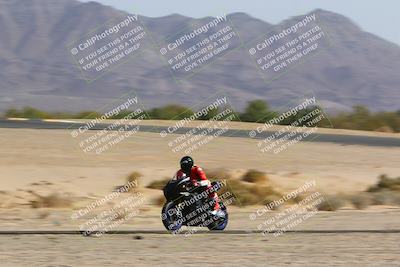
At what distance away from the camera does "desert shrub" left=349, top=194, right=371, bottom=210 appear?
24000mm

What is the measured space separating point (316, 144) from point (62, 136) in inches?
449

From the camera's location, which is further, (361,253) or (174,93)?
(174,93)

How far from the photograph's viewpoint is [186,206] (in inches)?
679

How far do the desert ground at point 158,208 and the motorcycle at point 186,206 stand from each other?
1.13ft

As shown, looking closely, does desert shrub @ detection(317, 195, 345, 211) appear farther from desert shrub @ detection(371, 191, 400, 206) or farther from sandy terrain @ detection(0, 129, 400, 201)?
sandy terrain @ detection(0, 129, 400, 201)

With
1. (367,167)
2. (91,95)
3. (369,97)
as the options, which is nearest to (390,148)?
(367,167)

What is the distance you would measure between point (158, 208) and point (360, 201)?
194 inches

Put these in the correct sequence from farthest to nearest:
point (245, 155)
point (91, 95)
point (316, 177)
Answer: point (91, 95) → point (245, 155) → point (316, 177)

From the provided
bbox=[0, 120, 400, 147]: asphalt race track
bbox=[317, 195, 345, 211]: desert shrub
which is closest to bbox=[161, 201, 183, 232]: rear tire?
bbox=[317, 195, 345, 211]: desert shrub

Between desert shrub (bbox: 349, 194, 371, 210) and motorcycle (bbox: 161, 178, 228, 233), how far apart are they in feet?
24.1

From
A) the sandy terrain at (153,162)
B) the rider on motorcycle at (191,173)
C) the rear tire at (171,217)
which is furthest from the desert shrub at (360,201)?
the rear tire at (171,217)

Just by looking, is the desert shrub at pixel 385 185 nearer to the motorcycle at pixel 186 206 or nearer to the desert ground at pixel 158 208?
the desert ground at pixel 158 208

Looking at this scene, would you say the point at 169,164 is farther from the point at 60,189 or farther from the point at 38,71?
the point at 38,71

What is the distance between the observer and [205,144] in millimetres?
42531
